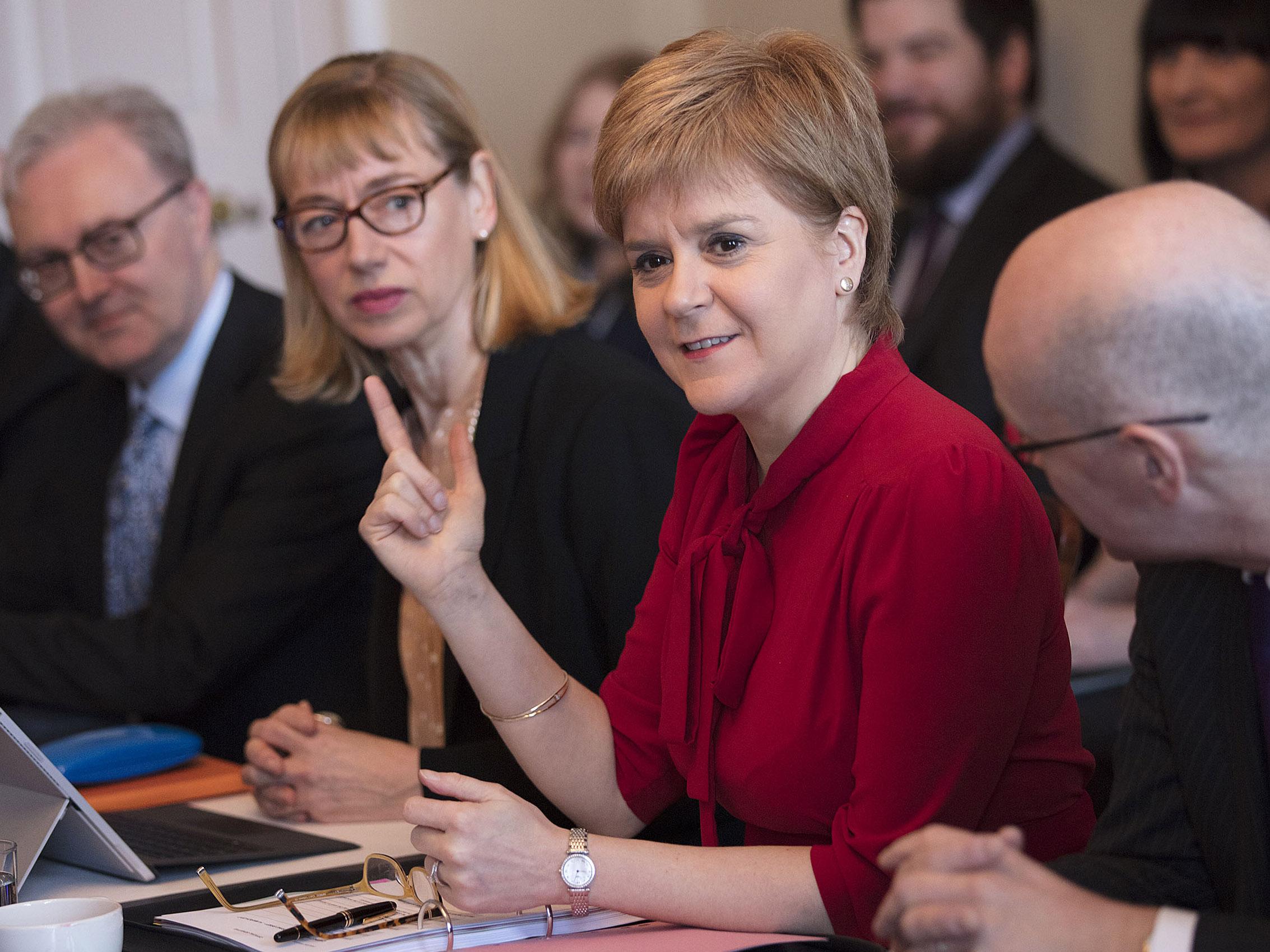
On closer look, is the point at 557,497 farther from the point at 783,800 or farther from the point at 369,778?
the point at 783,800

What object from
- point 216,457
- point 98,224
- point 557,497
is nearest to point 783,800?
point 557,497

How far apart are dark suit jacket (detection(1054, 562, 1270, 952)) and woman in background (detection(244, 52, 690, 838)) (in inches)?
25.7

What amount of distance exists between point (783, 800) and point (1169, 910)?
14.5 inches

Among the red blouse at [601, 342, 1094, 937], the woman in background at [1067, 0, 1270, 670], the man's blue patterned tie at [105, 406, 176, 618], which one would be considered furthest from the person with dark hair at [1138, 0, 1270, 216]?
the man's blue patterned tie at [105, 406, 176, 618]

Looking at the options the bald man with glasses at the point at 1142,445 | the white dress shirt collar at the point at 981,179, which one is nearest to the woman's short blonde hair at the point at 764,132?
the bald man with glasses at the point at 1142,445

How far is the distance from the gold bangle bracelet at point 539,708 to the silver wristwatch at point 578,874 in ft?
0.88

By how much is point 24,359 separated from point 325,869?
1.93 meters

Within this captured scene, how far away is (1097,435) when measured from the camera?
3.22 ft

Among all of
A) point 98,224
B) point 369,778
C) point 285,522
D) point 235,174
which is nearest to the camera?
point 369,778

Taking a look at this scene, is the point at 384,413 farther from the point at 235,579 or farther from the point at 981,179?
the point at 981,179

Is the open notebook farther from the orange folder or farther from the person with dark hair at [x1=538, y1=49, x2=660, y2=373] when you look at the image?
the person with dark hair at [x1=538, y1=49, x2=660, y2=373]

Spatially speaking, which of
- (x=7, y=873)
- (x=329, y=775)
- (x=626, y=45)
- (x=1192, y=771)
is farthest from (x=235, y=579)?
(x=626, y=45)

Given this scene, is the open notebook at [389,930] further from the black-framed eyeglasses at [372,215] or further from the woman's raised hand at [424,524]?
the black-framed eyeglasses at [372,215]

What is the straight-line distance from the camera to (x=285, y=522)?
2.21m
